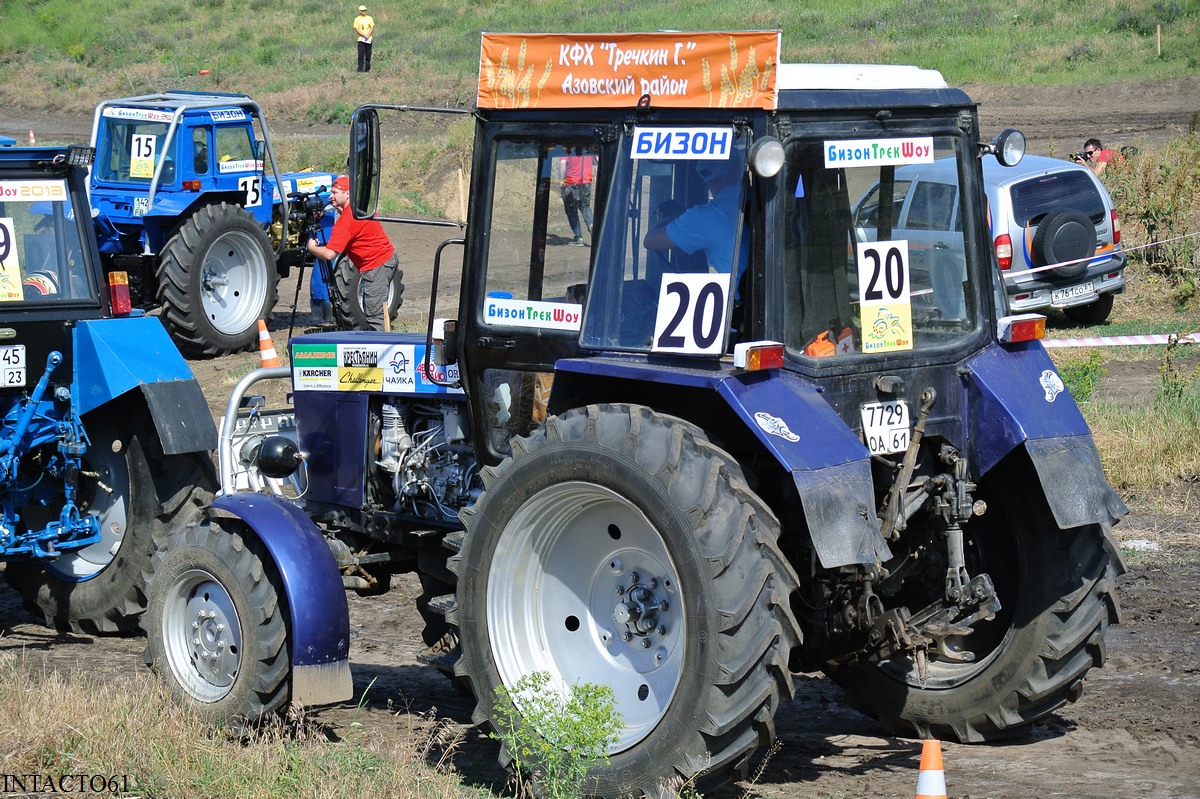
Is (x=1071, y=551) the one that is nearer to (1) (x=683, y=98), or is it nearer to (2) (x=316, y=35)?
(1) (x=683, y=98)

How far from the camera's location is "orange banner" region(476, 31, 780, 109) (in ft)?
15.8

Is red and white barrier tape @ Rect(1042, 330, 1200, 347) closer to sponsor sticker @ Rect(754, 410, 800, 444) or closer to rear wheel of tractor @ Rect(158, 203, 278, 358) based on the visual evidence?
sponsor sticker @ Rect(754, 410, 800, 444)

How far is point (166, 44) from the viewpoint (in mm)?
46688

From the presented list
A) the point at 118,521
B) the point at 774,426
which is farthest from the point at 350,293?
the point at 774,426

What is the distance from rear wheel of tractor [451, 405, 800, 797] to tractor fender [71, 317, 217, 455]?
272 centimetres

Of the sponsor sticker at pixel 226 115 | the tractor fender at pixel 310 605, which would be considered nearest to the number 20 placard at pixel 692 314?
the tractor fender at pixel 310 605

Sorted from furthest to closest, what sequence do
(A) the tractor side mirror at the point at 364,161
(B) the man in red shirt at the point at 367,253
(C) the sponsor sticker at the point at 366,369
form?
1. (B) the man in red shirt at the point at 367,253
2. (C) the sponsor sticker at the point at 366,369
3. (A) the tractor side mirror at the point at 364,161

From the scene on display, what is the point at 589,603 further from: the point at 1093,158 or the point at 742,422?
the point at 1093,158

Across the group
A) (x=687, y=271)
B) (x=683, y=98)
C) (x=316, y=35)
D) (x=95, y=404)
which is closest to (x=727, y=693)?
(x=687, y=271)

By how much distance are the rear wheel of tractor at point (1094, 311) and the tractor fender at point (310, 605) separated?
11.8 metres

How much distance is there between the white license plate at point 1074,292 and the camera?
1506cm

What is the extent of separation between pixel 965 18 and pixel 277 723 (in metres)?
34.3

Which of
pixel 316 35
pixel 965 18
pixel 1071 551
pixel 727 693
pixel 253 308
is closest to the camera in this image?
pixel 727 693

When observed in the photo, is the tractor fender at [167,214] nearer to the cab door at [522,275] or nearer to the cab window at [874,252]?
the cab door at [522,275]
